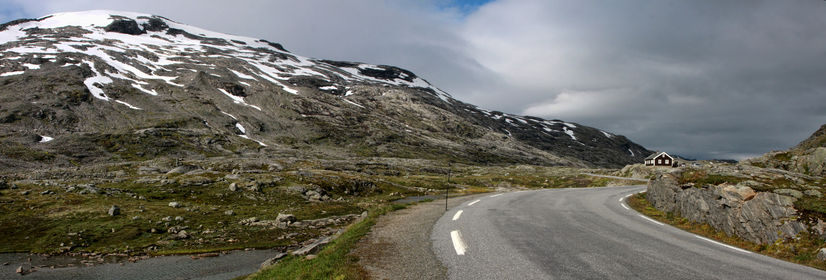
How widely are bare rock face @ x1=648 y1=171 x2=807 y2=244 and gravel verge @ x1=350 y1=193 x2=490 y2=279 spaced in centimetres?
1293

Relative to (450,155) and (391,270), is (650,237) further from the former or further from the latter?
(450,155)

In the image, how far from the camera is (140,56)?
194375 millimetres

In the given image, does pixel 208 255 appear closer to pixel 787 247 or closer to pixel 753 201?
pixel 787 247

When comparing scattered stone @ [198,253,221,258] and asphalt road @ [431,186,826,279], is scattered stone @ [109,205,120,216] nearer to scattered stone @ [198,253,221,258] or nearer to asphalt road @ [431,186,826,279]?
scattered stone @ [198,253,221,258]

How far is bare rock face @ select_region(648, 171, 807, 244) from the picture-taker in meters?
13.2

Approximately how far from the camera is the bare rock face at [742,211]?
13156 mm

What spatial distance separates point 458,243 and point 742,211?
13.4 metres

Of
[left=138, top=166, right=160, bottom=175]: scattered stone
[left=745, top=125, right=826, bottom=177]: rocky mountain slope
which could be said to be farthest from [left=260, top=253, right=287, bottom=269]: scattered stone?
[left=138, top=166, right=160, bottom=175]: scattered stone

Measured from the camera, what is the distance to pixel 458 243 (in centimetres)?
1059

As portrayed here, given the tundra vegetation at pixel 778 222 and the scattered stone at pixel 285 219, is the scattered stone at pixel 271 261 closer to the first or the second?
the scattered stone at pixel 285 219

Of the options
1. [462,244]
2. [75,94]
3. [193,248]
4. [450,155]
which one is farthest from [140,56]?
[462,244]

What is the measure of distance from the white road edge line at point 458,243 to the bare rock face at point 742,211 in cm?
1204

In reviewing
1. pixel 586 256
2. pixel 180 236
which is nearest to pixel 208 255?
pixel 180 236

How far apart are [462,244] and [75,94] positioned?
556ft
